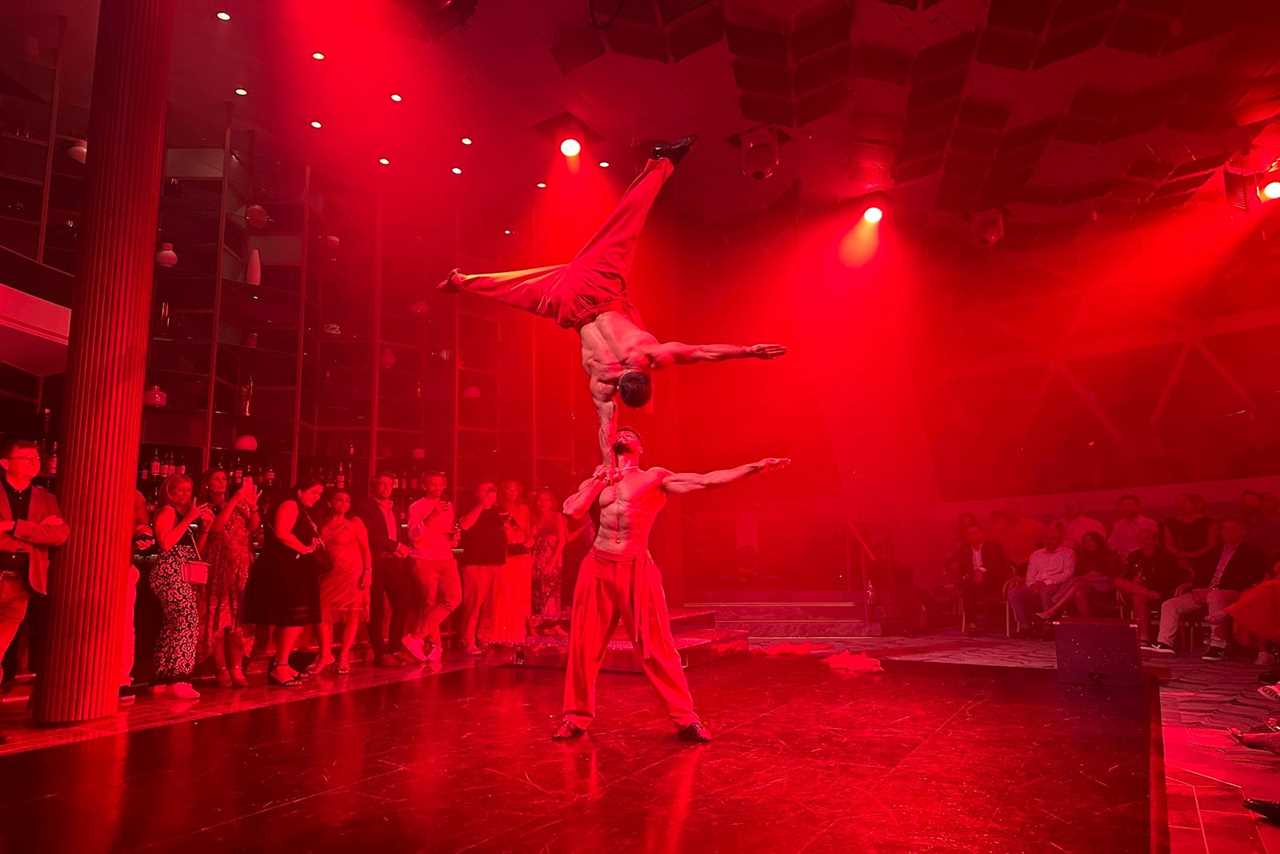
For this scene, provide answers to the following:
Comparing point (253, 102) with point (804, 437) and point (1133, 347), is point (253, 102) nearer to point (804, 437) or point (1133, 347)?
point (804, 437)

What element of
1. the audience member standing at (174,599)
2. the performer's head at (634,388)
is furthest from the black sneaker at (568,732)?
the audience member standing at (174,599)

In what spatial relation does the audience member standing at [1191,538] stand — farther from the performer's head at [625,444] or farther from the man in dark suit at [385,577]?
the man in dark suit at [385,577]

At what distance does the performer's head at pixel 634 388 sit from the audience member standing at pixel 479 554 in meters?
3.74

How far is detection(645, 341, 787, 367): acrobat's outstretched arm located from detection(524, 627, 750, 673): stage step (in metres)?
3.03

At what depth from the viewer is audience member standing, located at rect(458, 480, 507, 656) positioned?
22.7 feet

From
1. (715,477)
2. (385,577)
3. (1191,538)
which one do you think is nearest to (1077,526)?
(1191,538)

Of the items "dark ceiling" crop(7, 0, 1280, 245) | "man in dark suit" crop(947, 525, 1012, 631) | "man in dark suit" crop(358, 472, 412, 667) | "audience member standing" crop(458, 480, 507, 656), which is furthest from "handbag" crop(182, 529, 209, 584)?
"man in dark suit" crop(947, 525, 1012, 631)

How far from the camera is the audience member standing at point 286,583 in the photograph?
17.2 ft

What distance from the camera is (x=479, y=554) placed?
6.92m

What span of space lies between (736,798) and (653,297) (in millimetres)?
7854

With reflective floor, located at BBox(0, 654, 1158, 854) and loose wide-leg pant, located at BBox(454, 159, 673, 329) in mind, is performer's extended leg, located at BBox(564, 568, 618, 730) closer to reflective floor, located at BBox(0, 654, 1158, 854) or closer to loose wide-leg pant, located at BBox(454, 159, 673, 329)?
reflective floor, located at BBox(0, 654, 1158, 854)

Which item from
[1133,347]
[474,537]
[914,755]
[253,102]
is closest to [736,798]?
[914,755]

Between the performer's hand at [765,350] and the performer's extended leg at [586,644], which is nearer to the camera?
the performer's hand at [765,350]

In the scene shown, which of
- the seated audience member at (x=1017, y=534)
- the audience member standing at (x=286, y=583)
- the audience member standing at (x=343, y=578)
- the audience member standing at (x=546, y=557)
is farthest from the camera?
the seated audience member at (x=1017, y=534)
